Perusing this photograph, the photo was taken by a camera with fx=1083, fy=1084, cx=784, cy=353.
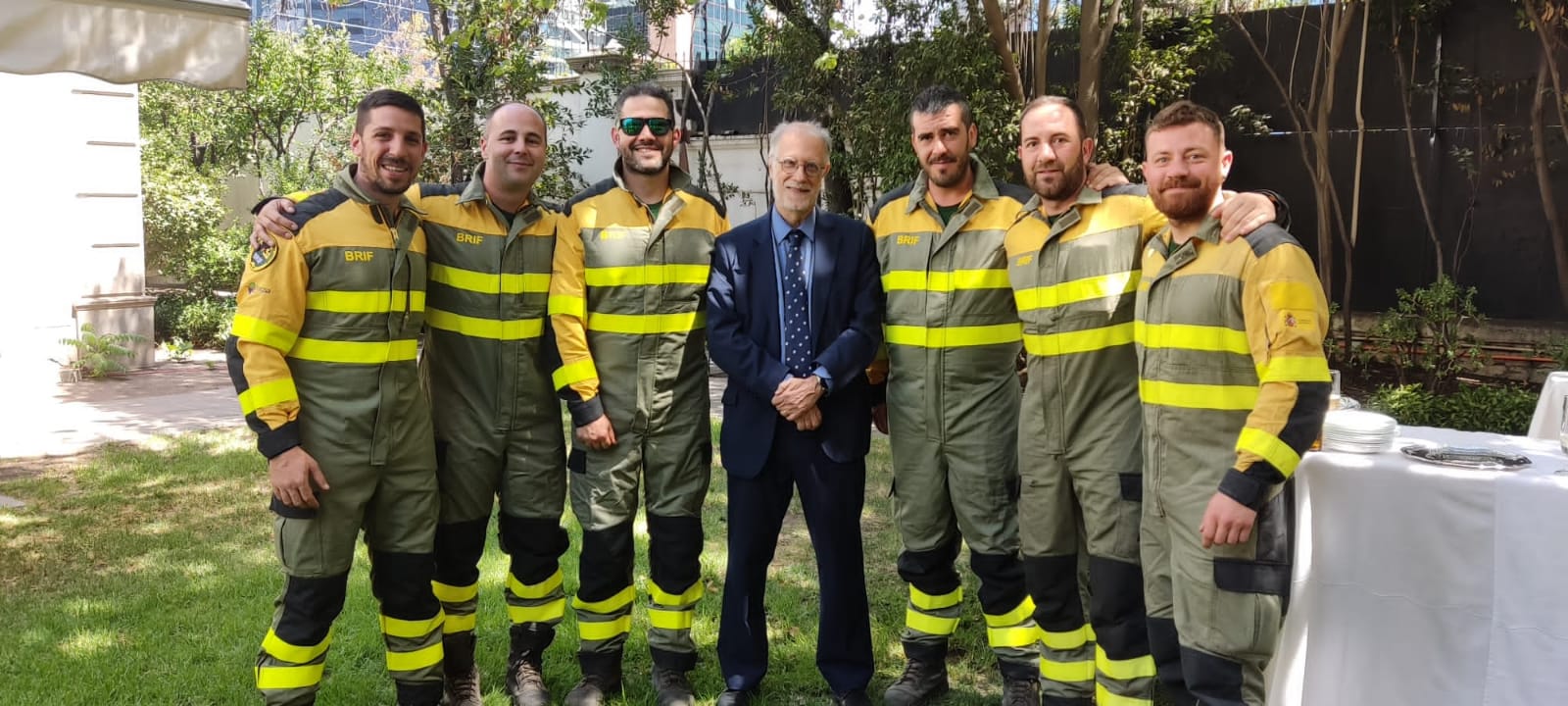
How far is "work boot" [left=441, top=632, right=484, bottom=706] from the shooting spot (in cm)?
384

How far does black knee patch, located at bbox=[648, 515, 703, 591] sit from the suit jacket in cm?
32

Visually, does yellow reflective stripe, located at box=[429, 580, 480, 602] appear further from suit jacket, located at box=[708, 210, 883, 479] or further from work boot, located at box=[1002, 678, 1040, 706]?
work boot, located at box=[1002, 678, 1040, 706]

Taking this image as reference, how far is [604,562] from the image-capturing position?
383 centimetres

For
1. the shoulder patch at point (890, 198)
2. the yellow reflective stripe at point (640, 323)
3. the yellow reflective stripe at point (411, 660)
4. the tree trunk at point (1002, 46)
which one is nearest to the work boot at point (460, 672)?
the yellow reflective stripe at point (411, 660)

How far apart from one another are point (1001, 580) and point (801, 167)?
1558mm

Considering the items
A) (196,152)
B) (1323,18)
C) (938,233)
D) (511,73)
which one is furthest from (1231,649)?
(196,152)

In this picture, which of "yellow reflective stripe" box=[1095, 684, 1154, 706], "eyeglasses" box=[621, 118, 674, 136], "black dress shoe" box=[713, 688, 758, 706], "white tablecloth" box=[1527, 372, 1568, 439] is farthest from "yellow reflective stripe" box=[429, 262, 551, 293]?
"white tablecloth" box=[1527, 372, 1568, 439]

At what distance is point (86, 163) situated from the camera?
1077 cm

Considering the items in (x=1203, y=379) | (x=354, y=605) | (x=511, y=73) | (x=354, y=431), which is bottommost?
(x=354, y=605)

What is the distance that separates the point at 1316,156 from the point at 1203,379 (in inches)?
321

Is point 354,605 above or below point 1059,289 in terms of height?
below

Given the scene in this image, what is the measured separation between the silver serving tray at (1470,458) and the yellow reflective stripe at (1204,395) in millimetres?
709

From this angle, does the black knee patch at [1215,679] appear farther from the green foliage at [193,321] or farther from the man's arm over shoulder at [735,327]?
the green foliage at [193,321]

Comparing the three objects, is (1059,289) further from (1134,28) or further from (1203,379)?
(1134,28)
